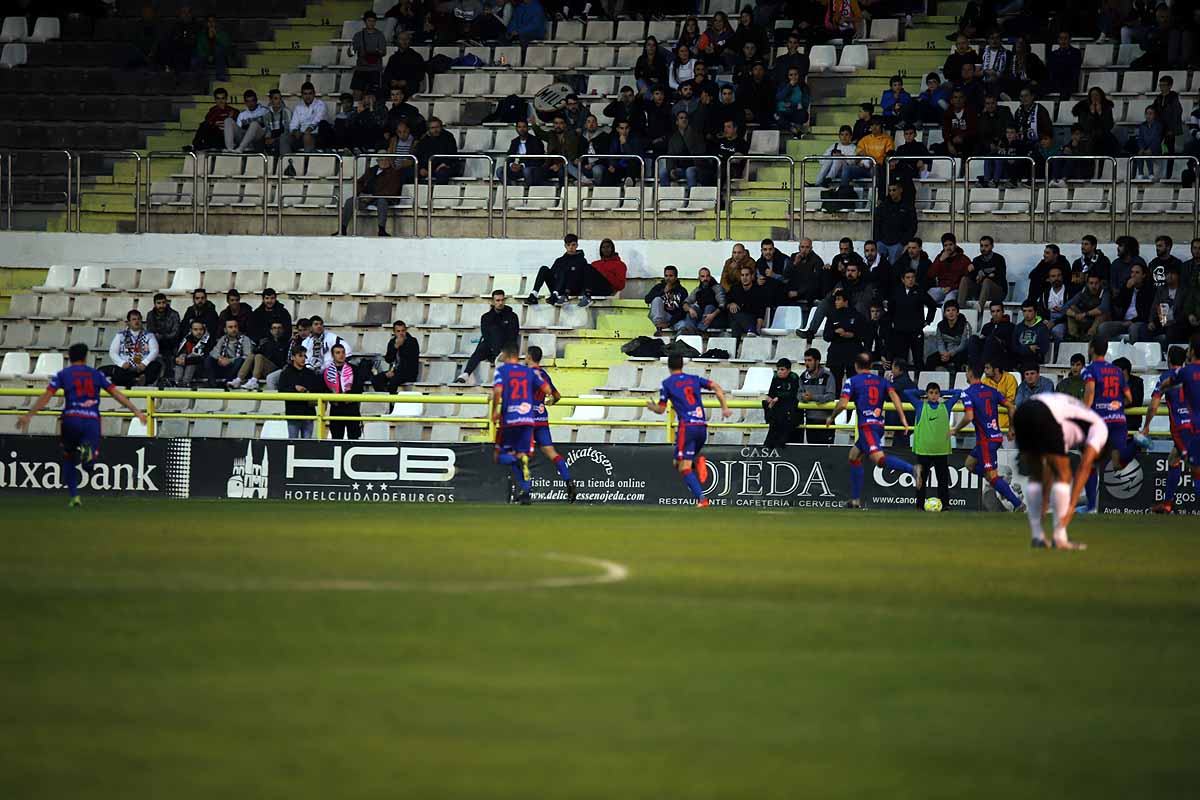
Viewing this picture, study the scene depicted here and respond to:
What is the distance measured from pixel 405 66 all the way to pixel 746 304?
8.75 meters

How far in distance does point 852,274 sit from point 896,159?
281cm

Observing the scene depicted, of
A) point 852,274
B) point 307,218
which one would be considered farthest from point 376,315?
point 852,274

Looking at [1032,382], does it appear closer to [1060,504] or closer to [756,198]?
[756,198]

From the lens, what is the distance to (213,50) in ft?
120

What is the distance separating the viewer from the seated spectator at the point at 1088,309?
2750 cm

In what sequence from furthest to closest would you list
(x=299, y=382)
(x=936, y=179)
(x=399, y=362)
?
1. (x=936, y=179)
2. (x=399, y=362)
3. (x=299, y=382)

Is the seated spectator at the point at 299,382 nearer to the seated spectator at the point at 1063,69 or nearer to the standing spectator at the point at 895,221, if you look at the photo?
the standing spectator at the point at 895,221

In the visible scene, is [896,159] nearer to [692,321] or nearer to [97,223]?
[692,321]

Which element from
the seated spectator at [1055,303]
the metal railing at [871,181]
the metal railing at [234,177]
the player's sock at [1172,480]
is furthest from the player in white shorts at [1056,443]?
the metal railing at [234,177]

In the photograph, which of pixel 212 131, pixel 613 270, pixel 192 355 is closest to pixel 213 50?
pixel 212 131

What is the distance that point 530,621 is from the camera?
35.5ft

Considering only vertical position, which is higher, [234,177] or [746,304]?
[234,177]

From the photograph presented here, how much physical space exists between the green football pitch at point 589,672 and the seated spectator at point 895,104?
1598 centimetres

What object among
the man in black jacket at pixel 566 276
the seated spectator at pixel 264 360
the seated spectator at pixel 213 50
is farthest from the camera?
the seated spectator at pixel 213 50
